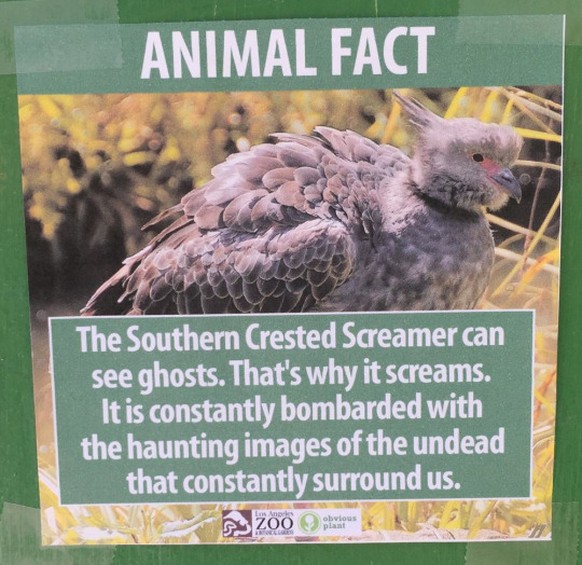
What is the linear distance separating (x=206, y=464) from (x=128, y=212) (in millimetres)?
537

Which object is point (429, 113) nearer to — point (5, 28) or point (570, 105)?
point (570, 105)

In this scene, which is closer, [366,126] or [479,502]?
[366,126]

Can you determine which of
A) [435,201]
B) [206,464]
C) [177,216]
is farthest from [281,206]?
[206,464]

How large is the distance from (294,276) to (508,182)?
0.45 meters

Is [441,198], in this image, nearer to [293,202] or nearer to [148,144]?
[293,202]

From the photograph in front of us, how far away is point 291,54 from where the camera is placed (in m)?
1.30

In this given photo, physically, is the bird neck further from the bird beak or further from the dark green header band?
the dark green header band

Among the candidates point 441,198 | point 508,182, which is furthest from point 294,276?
point 508,182

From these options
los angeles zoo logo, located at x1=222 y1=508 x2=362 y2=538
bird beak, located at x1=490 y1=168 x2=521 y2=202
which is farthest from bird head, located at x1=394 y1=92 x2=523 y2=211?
los angeles zoo logo, located at x1=222 y1=508 x2=362 y2=538

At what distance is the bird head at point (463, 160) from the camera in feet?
4.39

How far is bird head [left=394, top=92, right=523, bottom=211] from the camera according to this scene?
134cm

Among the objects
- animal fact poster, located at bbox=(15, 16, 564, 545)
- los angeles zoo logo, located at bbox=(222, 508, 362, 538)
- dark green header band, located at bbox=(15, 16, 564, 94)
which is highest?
dark green header band, located at bbox=(15, 16, 564, 94)

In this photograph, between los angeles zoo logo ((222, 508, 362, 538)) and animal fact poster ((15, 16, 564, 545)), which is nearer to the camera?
animal fact poster ((15, 16, 564, 545))

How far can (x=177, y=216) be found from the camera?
53.4 inches
